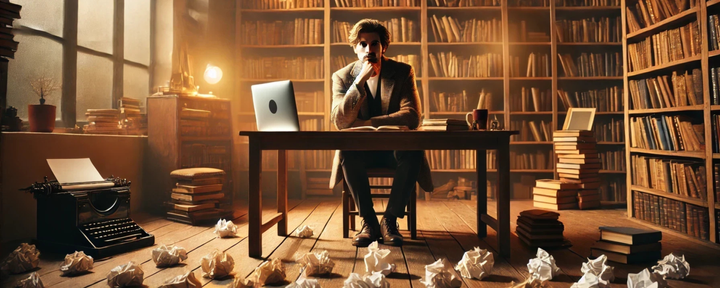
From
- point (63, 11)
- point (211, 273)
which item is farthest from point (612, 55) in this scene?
point (63, 11)

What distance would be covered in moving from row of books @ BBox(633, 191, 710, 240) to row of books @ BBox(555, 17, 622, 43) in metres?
2.13

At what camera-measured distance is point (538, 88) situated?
202 inches

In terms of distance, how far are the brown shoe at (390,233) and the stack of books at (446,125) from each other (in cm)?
60

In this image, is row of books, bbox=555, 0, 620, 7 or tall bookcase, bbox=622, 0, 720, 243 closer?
tall bookcase, bbox=622, 0, 720, 243

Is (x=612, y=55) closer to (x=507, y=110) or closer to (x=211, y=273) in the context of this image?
(x=507, y=110)

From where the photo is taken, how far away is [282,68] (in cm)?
520

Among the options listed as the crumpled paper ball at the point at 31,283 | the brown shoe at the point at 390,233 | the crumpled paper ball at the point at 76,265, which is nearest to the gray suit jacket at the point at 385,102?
the brown shoe at the point at 390,233

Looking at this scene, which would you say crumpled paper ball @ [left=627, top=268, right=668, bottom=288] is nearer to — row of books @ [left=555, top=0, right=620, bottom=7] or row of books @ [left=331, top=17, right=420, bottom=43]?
row of books @ [left=331, top=17, right=420, bottom=43]

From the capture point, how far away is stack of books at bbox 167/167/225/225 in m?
3.36

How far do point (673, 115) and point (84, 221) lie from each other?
3709 mm

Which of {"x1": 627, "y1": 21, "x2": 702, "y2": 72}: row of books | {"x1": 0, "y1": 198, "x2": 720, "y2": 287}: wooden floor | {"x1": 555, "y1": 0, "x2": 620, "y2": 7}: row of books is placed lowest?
{"x1": 0, "y1": 198, "x2": 720, "y2": 287}: wooden floor

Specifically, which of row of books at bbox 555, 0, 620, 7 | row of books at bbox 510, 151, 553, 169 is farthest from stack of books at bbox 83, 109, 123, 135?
row of books at bbox 555, 0, 620, 7

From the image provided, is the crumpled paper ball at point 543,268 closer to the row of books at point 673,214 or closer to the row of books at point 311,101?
the row of books at point 673,214

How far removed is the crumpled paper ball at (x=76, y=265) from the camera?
6.49ft
